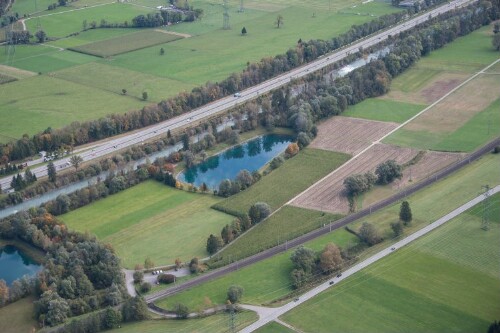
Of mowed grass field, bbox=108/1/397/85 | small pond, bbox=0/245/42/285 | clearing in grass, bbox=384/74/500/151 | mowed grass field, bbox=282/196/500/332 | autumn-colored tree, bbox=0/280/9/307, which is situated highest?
mowed grass field, bbox=108/1/397/85

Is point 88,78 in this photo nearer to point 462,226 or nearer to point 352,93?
point 352,93

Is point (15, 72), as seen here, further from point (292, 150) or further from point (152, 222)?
point (152, 222)

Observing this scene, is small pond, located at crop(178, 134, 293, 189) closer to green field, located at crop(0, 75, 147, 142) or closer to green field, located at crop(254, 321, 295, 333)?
green field, located at crop(0, 75, 147, 142)

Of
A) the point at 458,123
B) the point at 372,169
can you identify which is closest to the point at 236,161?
the point at 372,169

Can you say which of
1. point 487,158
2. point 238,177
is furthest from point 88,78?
point 487,158

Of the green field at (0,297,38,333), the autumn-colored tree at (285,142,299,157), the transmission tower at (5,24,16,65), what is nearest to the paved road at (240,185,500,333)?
the green field at (0,297,38,333)
